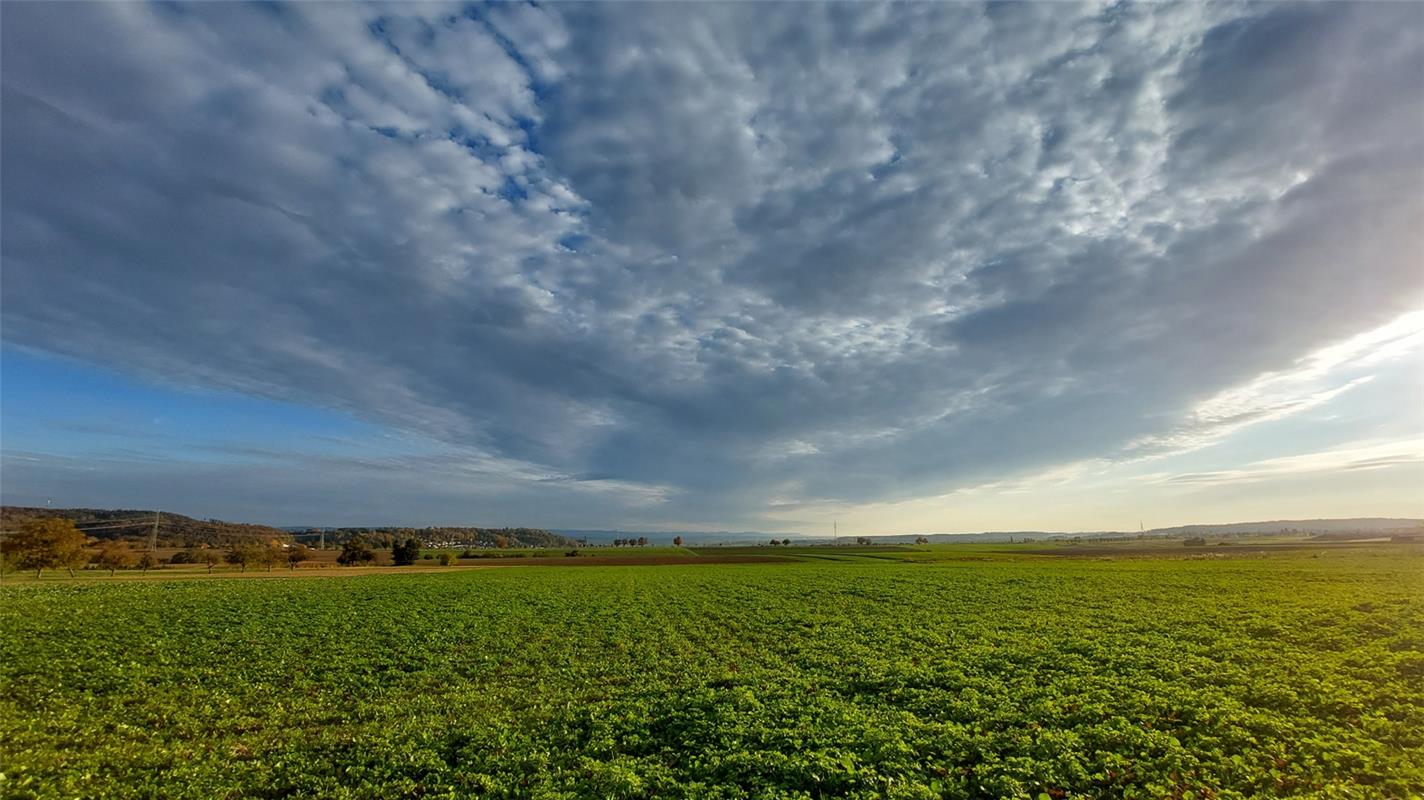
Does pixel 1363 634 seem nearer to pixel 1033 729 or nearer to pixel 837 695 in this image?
pixel 1033 729

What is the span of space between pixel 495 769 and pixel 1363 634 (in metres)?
38.9

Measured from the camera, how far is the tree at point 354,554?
5674 inches

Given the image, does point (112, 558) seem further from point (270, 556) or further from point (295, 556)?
point (295, 556)

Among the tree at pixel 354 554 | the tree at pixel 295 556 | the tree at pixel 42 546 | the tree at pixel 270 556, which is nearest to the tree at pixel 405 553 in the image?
the tree at pixel 354 554

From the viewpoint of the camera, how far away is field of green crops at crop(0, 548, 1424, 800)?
14.4 m

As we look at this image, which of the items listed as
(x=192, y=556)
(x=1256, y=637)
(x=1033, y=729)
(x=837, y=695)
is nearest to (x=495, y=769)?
(x=837, y=695)

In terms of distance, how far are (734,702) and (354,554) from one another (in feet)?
522

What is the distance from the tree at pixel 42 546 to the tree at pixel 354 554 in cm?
5541

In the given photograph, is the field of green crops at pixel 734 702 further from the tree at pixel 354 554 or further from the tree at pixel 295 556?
the tree at pixel 354 554

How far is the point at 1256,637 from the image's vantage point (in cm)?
2856

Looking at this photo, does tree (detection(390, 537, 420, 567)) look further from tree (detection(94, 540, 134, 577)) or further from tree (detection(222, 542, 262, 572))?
tree (detection(94, 540, 134, 577))

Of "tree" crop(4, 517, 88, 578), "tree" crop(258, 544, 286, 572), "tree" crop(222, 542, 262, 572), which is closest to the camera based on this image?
"tree" crop(4, 517, 88, 578)

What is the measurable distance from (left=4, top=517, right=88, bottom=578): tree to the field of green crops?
67064 mm

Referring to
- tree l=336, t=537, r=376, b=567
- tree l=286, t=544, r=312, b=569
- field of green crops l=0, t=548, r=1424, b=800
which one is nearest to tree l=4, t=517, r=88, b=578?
tree l=286, t=544, r=312, b=569
